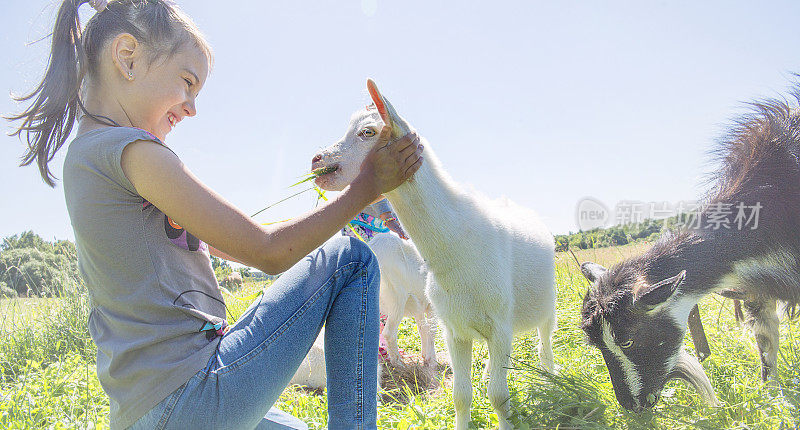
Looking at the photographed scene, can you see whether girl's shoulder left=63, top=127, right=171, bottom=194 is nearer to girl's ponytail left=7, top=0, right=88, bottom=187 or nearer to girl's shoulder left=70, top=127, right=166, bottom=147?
girl's shoulder left=70, top=127, right=166, bottom=147

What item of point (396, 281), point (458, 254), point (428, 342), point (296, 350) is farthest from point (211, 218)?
point (428, 342)

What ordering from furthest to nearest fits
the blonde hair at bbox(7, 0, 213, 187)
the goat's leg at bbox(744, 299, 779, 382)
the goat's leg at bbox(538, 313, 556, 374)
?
the goat's leg at bbox(538, 313, 556, 374) → the goat's leg at bbox(744, 299, 779, 382) → the blonde hair at bbox(7, 0, 213, 187)

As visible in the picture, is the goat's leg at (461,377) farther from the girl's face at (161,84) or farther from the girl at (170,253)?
the girl's face at (161,84)

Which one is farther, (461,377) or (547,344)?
(547,344)

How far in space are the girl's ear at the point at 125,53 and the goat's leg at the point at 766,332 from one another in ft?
13.2

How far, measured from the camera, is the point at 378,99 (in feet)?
7.02

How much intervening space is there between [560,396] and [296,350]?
6.51 ft

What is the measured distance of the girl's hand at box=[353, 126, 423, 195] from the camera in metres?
1.86

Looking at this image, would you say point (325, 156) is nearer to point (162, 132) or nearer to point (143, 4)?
point (162, 132)

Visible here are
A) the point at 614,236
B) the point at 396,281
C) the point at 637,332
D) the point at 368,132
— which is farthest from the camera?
the point at 614,236

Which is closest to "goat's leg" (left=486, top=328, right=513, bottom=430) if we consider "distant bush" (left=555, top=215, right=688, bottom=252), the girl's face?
the girl's face

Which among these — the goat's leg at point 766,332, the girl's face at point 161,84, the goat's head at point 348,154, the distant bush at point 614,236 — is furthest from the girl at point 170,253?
the distant bush at point 614,236

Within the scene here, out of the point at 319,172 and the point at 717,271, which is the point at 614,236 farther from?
the point at 319,172

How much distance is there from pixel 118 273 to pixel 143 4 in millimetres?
985
